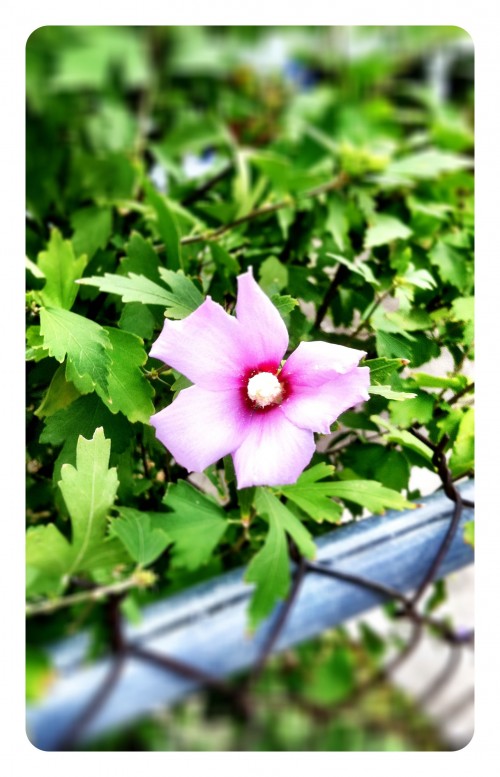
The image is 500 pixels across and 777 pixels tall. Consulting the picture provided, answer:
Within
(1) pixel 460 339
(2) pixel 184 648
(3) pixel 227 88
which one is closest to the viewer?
(2) pixel 184 648

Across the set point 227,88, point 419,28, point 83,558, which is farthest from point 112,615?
point 419,28

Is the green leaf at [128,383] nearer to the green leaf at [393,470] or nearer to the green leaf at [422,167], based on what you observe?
the green leaf at [393,470]

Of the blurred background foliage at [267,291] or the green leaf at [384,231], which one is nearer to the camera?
the blurred background foliage at [267,291]

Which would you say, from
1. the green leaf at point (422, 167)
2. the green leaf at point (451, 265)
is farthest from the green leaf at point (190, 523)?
the green leaf at point (422, 167)

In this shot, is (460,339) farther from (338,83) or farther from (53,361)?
(338,83)

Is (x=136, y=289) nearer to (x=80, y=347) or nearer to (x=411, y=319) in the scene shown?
(x=80, y=347)

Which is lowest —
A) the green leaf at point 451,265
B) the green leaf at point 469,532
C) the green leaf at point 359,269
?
the green leaf at point 469,532
